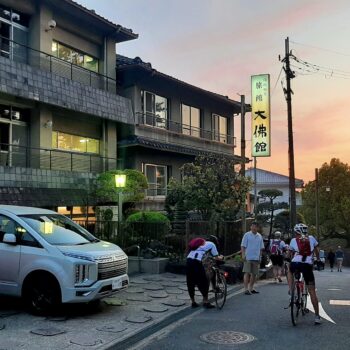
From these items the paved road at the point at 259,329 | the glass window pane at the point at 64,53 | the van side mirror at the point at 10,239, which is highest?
the glass window pane at the point at 64,53

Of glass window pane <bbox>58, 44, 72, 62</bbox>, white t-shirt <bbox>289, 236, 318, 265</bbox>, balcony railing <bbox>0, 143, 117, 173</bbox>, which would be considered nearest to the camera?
white t-shirt <bbox>289, 236, 318, 265</bbox>

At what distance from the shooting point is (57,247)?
8.52 metres

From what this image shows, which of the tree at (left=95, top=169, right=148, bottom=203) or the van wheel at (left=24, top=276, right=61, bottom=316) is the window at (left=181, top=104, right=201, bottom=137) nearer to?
the tree at (left=95, top=169, right=148, bottom=203)

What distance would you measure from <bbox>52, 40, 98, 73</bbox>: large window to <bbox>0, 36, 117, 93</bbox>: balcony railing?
0.52 m

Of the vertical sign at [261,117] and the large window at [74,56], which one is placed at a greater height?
the large window at [74,56]

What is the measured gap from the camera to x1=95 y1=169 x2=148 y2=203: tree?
1903 centimetres

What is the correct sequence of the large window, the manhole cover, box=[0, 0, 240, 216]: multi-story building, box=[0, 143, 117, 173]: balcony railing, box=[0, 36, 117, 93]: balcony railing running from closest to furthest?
the manhole cover < box=[0, 0, 240, 216]: multi-story building < box=[0, 143, 117, 173]: balcony railing < box=[0, 36, 117, 93]: balcony railing < the large window

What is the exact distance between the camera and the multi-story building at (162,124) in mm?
22578

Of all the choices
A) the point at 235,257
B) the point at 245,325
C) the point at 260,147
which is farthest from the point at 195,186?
the point at 245,325

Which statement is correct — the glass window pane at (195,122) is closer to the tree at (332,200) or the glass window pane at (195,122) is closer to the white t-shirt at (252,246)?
the white t-shirt at (252,246)

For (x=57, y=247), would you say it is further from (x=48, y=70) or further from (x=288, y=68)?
(x=288, y=68)

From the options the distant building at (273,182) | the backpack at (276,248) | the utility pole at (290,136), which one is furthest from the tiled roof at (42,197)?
the distant building at (273,182)

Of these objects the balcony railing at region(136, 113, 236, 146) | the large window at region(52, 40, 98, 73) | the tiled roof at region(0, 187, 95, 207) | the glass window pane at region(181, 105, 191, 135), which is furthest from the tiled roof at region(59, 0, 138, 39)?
the tiled roof at region(0, 187, 95, 207)

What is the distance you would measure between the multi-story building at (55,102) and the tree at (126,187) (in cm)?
68
